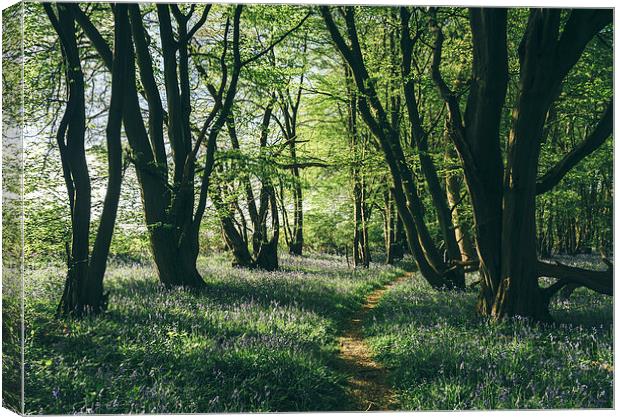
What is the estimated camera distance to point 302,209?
8750 millimetres

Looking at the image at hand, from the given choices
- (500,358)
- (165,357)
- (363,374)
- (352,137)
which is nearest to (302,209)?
(352,137)

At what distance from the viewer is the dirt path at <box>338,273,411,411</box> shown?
6.07 meters

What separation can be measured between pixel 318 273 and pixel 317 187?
132cm

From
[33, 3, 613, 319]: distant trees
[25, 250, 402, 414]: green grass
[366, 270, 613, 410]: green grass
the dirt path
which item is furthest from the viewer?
[33, 3, 613, 319]: distant trees

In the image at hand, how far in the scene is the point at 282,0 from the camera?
7.00m

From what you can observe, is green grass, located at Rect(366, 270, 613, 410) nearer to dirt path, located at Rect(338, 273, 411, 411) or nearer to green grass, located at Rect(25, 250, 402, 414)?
dirt path, located at Rect(338, 273, 411, 411)

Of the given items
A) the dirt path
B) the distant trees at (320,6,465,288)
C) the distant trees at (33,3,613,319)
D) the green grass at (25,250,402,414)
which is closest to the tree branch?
the distant trees at (33,3,613,319)

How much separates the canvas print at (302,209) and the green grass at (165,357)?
0.02 m

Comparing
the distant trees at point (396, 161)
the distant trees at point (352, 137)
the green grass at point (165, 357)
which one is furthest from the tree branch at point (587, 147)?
the green grass at point (165, 357)

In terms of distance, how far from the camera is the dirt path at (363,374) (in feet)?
19.9

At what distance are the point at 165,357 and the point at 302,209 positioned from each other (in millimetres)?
3568

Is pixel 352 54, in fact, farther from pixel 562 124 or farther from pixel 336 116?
pixel 562 124

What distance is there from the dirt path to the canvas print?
0.03 m

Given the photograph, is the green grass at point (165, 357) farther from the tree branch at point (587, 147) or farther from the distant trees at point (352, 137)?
the tree branch at point (587, 147)
